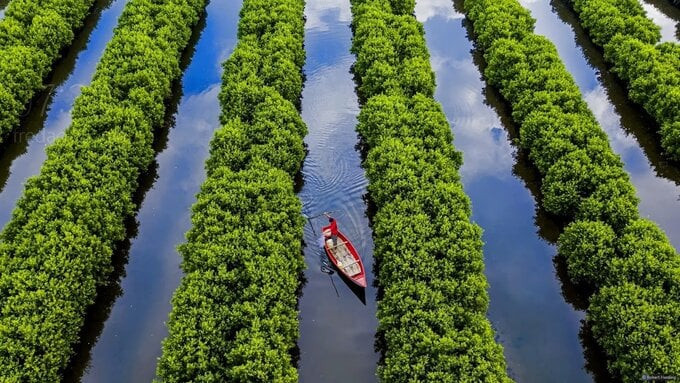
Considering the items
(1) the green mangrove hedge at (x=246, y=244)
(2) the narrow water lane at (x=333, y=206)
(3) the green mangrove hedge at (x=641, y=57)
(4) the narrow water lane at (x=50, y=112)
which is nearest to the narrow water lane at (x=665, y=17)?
(3) the green mangrove hedge at (x=641, y=57)

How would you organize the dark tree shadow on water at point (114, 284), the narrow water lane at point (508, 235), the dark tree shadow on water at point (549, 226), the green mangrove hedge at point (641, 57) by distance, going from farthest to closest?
the green mangrove hedge at point (641, 57) < the narrow water lane at point (508, 235) < the dark tree shadow on water at point (549, 226) < the dark tree shadow on water at point (114, 284)

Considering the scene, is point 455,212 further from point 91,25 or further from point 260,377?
point 91,25

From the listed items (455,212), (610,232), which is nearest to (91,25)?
(455,212)

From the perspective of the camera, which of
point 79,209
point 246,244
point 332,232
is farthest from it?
point 332,232

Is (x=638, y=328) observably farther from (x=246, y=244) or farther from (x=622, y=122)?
(x=622, y=122)

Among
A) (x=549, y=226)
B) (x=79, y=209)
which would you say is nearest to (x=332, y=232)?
(x=79, y=209)

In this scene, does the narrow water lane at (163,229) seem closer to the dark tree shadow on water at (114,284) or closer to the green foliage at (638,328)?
the dark tree shadow on water at (114,284)
